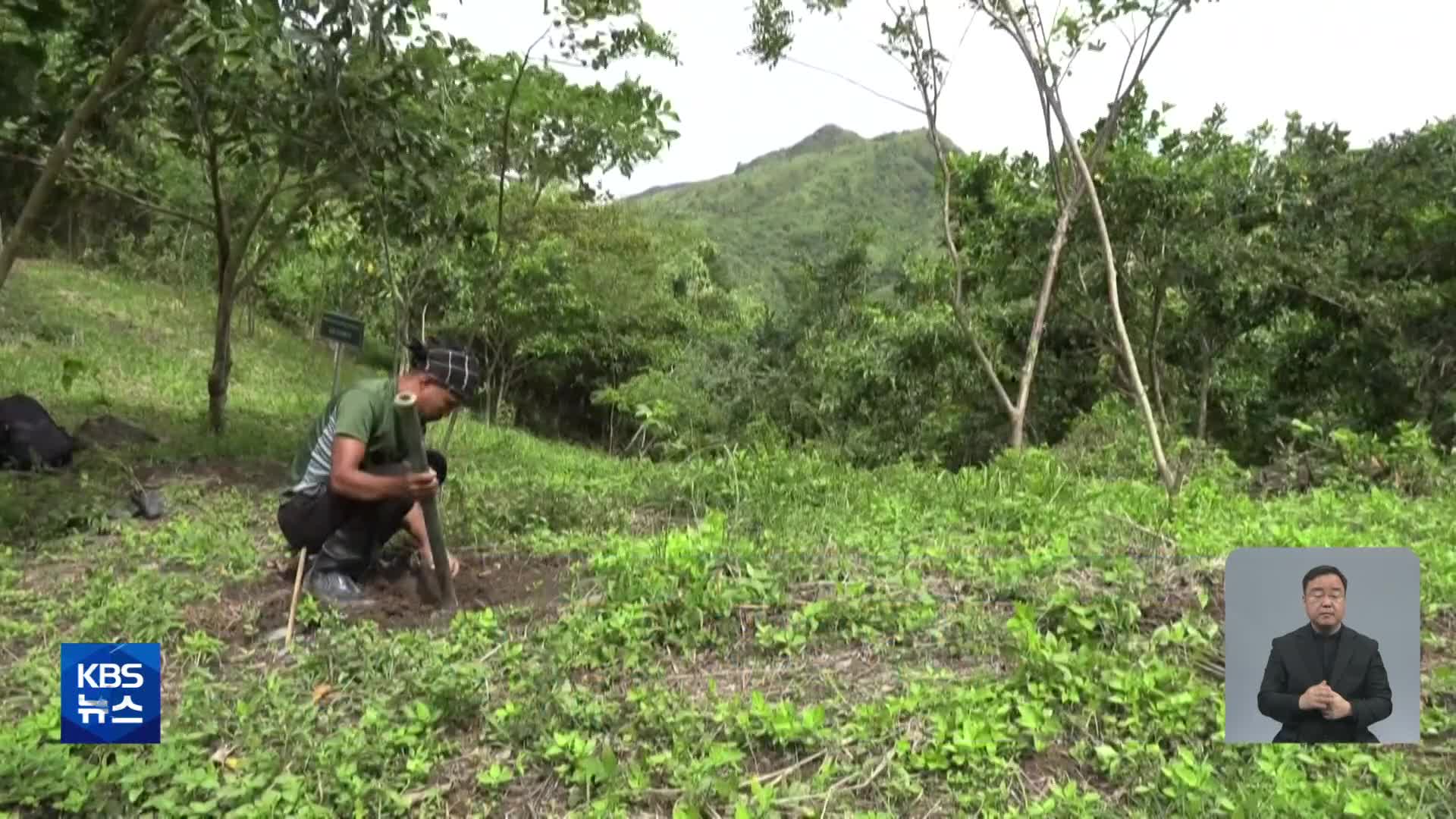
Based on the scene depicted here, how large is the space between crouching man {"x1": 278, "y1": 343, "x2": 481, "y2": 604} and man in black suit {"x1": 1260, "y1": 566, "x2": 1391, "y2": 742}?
2425mm

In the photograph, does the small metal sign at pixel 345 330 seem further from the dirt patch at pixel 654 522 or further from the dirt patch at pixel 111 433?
the dirt patch at pixel 111 433

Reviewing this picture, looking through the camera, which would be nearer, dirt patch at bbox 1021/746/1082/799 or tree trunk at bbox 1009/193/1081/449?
dirt patch at bbox 1021/746/1082/799

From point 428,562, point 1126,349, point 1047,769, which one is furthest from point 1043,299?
point 1047,769

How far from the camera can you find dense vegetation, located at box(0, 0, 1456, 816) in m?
2.33

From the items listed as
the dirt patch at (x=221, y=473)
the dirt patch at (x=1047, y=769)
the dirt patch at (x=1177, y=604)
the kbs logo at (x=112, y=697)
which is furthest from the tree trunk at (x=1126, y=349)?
the dirt patch at (x=221, y=473)

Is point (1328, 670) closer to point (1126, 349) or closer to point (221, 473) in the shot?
point (1126, 349)

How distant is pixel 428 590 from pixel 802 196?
43778mm

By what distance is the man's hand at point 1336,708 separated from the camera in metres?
1.50

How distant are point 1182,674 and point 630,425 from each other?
16118mm

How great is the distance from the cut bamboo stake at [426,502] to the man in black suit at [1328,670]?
2.37m

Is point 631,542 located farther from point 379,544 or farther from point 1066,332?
point 1066,332

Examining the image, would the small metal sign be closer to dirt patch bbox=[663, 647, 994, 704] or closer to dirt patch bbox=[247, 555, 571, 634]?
dirt patch bbox=[247, 555, 571, 634]

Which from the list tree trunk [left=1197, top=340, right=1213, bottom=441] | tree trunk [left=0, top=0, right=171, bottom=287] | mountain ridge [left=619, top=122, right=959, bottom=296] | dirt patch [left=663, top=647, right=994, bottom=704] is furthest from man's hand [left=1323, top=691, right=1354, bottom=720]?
mountain ridge [left=619, top=122, right=959, bottom=296]

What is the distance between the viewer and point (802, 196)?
45875mm
